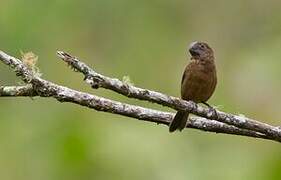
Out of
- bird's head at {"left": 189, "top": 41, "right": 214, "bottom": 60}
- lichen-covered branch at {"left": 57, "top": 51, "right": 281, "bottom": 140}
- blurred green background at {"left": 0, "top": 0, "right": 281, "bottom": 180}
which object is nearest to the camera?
lichen-covered branch at {"left": 57, "top": 51, "right": 281, "bottom": 140}

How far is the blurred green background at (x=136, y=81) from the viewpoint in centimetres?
684

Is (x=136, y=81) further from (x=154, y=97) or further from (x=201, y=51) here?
(x=154, y=97)

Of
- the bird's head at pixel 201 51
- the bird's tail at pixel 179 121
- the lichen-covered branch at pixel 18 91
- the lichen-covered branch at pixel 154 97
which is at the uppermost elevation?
the bird's head at pixel 201 51

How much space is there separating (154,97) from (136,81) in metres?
6.35

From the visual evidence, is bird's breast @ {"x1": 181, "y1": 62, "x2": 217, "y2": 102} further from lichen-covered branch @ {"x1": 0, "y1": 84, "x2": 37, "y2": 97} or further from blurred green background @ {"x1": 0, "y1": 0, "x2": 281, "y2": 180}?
lichen-covered branch @ {"x1": 0, "y1": 84, "x2": 37, "y2": 97}

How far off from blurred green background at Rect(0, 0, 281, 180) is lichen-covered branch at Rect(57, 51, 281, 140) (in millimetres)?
506

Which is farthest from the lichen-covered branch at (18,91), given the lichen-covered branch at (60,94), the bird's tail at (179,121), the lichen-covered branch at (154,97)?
the bird's tail at (179,121)

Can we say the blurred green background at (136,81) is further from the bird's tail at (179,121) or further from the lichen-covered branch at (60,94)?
the lichen-covered branch at (60,94)

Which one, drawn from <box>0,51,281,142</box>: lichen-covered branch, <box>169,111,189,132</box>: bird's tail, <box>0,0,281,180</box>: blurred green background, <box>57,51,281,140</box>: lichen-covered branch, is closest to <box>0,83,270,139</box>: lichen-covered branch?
<box>0,51,281,142</box>: lichen-covered branch

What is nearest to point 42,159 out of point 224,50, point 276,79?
point 276,79

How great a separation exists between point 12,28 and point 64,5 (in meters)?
1.66

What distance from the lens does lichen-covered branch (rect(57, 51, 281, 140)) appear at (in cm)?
395

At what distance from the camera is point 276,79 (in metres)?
8.72

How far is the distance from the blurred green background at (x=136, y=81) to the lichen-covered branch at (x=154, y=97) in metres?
0.51
